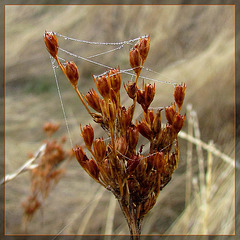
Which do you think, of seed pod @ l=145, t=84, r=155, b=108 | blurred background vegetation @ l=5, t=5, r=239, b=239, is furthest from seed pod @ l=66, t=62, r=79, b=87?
blurred background vegetation @ l=5, t=5, r=239, b=239

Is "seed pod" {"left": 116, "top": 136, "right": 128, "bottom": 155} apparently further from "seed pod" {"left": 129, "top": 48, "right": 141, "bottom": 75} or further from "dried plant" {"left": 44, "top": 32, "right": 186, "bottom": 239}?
"seed pod" {"left": 129, "top": 48, "right": 141, "bottom": 75}

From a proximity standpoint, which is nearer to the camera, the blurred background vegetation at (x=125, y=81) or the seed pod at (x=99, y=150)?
the seed pod at (x=99, y=150)

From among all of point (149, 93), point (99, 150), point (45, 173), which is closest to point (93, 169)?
point (99, 150)

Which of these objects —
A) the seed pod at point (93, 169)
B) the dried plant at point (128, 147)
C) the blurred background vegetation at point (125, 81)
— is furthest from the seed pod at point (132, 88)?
the blurred background vegetation at point (125, 81)

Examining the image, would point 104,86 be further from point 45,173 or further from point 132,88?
point 45,173

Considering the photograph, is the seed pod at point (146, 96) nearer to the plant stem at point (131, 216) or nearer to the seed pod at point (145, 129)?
the seed pod at point (145, 129)

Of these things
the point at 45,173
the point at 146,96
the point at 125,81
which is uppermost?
the point at 125,81
